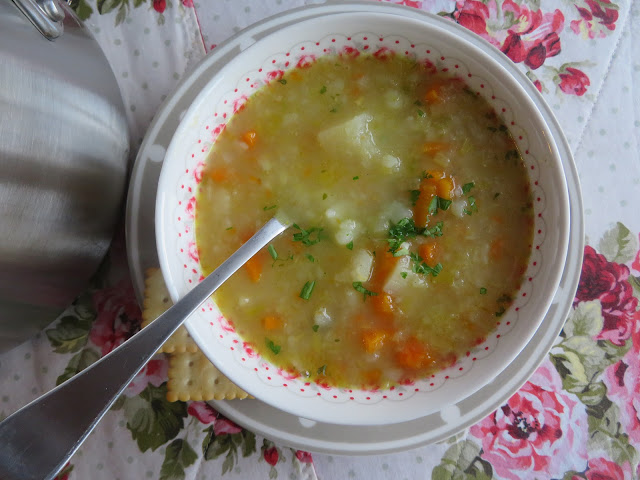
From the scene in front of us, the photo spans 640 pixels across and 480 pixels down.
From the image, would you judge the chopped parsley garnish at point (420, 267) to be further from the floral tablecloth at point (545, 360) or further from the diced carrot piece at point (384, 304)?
the floral tablecloth at point (545, 360)

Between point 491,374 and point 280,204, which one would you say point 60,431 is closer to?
point 280,204

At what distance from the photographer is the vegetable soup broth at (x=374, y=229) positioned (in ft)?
5.90

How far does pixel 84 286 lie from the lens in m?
2.06

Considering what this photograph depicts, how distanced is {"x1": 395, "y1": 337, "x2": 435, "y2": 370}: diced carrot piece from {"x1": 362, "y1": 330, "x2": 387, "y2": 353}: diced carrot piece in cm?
7

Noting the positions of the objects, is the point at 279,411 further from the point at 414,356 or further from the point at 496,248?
the point at 496,248

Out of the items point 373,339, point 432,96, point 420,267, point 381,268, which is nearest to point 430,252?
point 420,267

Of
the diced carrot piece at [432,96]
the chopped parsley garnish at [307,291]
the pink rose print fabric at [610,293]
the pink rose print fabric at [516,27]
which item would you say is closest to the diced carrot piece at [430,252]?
the chopped parsley garnish at [307,291]

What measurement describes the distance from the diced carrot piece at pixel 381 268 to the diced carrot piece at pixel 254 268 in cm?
40

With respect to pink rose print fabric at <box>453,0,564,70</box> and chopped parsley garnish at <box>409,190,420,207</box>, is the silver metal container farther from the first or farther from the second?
pink rose print fabric at <box>453,0,564,70</box>

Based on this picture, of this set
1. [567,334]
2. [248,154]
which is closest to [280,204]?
[248,154]

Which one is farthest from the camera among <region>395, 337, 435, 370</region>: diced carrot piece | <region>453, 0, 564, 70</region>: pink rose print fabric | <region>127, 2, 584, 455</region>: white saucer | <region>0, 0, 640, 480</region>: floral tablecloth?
<region>453, 0, 564, 70</region>: pink rose print fabric

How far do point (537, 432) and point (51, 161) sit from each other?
2.11 meters

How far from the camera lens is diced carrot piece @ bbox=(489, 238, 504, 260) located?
5.95ft

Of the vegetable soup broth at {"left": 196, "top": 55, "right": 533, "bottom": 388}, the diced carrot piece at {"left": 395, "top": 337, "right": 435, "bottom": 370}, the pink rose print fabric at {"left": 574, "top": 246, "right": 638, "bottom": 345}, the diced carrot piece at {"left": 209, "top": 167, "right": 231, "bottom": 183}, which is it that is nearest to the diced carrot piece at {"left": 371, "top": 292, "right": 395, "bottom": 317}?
the vegetable soup broth at {"left": 196, "top": 55, "right": 533, "bottom": 388}
